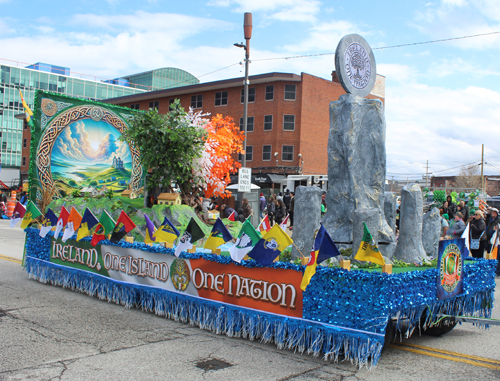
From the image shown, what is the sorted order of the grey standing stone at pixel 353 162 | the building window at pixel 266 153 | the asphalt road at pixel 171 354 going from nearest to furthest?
the asphalt road at pixel 171 354 → the grey standing stone at pixel 353 162 → the building window at pixel 266 153

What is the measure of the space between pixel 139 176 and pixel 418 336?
33.9 feet

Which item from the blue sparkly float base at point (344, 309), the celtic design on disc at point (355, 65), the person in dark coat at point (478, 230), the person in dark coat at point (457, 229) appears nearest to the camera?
the blue sparkly float base at point (344, 309)

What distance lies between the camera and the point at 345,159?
773cm

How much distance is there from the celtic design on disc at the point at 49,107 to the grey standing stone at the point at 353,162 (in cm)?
795

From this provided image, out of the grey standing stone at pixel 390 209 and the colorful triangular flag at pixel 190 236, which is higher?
the grey standing stone at pixel 390 209

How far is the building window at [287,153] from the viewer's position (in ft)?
125

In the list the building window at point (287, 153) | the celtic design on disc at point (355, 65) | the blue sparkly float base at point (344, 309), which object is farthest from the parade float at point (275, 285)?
the building window at point (287, 153)

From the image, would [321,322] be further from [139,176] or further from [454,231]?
[139,176]

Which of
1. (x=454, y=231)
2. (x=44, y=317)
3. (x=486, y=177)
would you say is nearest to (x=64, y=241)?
(x=44, y=317)

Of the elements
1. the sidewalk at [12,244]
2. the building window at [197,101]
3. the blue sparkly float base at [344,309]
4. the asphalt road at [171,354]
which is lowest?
the sidewalk at [12,244]

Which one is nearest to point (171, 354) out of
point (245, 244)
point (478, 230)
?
point (245, 244)

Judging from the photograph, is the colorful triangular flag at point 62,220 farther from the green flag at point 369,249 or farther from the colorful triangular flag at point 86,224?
the green flag at point 369,249

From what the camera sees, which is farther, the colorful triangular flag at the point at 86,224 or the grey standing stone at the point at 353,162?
the colorful triangular flag at the point at 86,224

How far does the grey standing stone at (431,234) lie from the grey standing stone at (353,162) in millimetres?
1079
